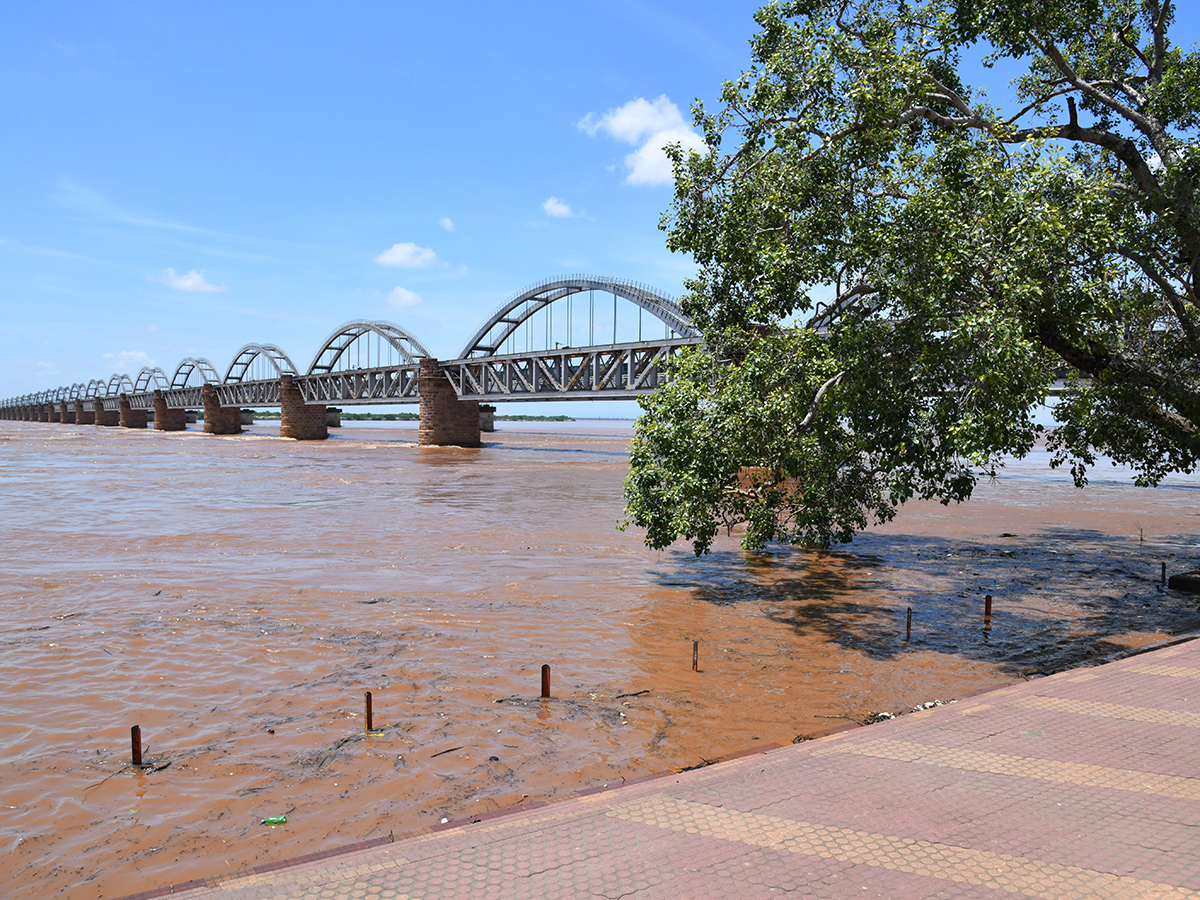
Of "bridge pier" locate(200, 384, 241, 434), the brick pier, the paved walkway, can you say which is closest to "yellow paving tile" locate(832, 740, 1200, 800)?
the paved walkway

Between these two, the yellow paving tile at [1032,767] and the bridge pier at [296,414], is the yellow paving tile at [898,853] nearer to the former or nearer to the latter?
the yellow paving tile at [1032,767]

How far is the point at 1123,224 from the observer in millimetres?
11695

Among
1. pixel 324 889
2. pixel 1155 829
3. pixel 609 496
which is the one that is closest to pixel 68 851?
pixel 324 889

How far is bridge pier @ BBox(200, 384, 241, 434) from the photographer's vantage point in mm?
122188

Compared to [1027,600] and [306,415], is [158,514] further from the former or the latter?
[306,415]

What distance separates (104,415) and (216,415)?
220 ft

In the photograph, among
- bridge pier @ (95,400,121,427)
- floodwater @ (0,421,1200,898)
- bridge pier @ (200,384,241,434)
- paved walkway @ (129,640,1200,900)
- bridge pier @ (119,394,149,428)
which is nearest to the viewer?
paved walkway @ (129,640,1200,900)

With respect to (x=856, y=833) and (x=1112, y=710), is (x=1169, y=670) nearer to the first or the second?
(x=1112, y=710)

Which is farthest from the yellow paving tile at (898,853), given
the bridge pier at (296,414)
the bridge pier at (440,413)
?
the bridge pier at (296,414)

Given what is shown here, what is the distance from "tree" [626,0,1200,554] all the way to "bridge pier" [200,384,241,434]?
124 metres

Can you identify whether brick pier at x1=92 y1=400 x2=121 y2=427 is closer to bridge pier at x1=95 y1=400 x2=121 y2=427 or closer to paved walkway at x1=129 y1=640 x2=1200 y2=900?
bridge pier at x1=95 y1=400 x2=121 y2=427

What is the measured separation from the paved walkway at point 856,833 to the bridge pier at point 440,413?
73.0 meters

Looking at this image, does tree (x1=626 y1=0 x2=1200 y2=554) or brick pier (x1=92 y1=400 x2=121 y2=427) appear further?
brick pier (x1=92 y1=400 x2=121 y2=427)

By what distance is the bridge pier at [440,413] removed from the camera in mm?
76625
